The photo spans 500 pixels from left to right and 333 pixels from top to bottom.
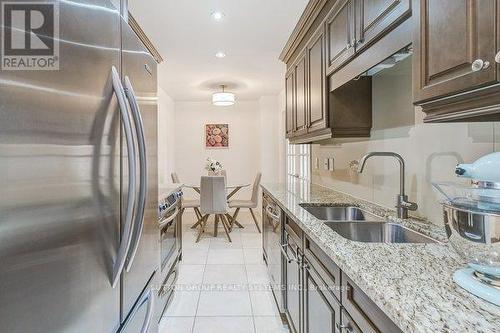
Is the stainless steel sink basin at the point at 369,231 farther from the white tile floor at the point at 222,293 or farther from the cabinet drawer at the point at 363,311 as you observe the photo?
the white tile floor at the point at 222,293

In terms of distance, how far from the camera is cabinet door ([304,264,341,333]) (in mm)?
1123

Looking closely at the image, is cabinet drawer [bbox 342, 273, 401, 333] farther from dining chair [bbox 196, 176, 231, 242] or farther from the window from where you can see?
dining chair [bbox 196, 176, 231, 242]

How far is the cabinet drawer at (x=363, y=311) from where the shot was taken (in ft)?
2.47

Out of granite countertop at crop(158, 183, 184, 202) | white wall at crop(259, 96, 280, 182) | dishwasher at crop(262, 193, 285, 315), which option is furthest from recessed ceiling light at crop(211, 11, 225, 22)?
white wall at crop(259, 96, 280, 182)

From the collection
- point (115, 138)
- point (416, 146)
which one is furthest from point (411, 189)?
point (115, 138)

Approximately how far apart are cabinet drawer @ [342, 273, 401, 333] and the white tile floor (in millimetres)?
1393

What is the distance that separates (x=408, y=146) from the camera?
166cm

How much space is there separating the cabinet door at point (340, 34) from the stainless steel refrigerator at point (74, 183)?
3.82ft

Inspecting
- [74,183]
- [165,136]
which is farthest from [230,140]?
[74,183]

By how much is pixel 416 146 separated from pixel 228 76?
3368 millimetres

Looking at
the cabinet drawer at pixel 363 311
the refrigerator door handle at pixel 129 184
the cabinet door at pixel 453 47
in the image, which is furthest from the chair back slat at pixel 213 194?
the cabinet door at pixel 453 47

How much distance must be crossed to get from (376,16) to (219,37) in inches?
77.6

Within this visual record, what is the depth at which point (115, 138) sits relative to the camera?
3.30 feet

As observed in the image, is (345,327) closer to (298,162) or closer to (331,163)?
(331,163)
